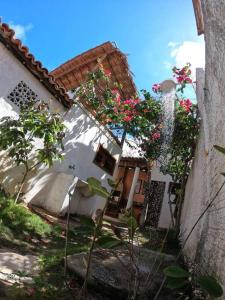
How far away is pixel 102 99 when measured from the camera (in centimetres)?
1024

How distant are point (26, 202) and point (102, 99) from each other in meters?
4.88

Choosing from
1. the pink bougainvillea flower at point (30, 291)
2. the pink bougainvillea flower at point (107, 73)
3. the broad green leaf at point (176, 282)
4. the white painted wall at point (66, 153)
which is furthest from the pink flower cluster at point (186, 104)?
the broad green leaf at point (176, 282)

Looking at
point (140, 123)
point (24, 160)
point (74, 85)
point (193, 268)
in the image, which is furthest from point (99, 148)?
point (193, 268)

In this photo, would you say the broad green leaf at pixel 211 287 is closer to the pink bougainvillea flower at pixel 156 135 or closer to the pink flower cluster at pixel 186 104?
the pink flower cluster at pixel 186 104

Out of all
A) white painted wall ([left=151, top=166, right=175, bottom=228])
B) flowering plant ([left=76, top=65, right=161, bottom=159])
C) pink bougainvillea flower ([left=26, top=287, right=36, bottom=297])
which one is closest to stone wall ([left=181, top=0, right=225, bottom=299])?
pink bougainvillea flower ([left=26, top=287, right=36, bottom=297])

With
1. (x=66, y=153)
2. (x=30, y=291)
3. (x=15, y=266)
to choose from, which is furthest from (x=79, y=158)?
(x=30, y=291)

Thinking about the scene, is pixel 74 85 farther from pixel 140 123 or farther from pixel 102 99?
pixel 140 123

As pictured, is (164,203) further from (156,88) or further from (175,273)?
(175,273)

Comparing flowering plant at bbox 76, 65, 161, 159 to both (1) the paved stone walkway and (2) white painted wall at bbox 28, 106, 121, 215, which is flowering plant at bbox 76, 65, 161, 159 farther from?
(1) the paved stone walkway

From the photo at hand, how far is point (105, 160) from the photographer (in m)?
10.7

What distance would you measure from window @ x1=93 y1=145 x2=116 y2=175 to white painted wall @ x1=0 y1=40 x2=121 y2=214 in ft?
0.57

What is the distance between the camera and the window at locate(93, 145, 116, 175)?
10.1m

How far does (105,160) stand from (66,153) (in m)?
2.47

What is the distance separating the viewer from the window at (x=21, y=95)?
6.89m
